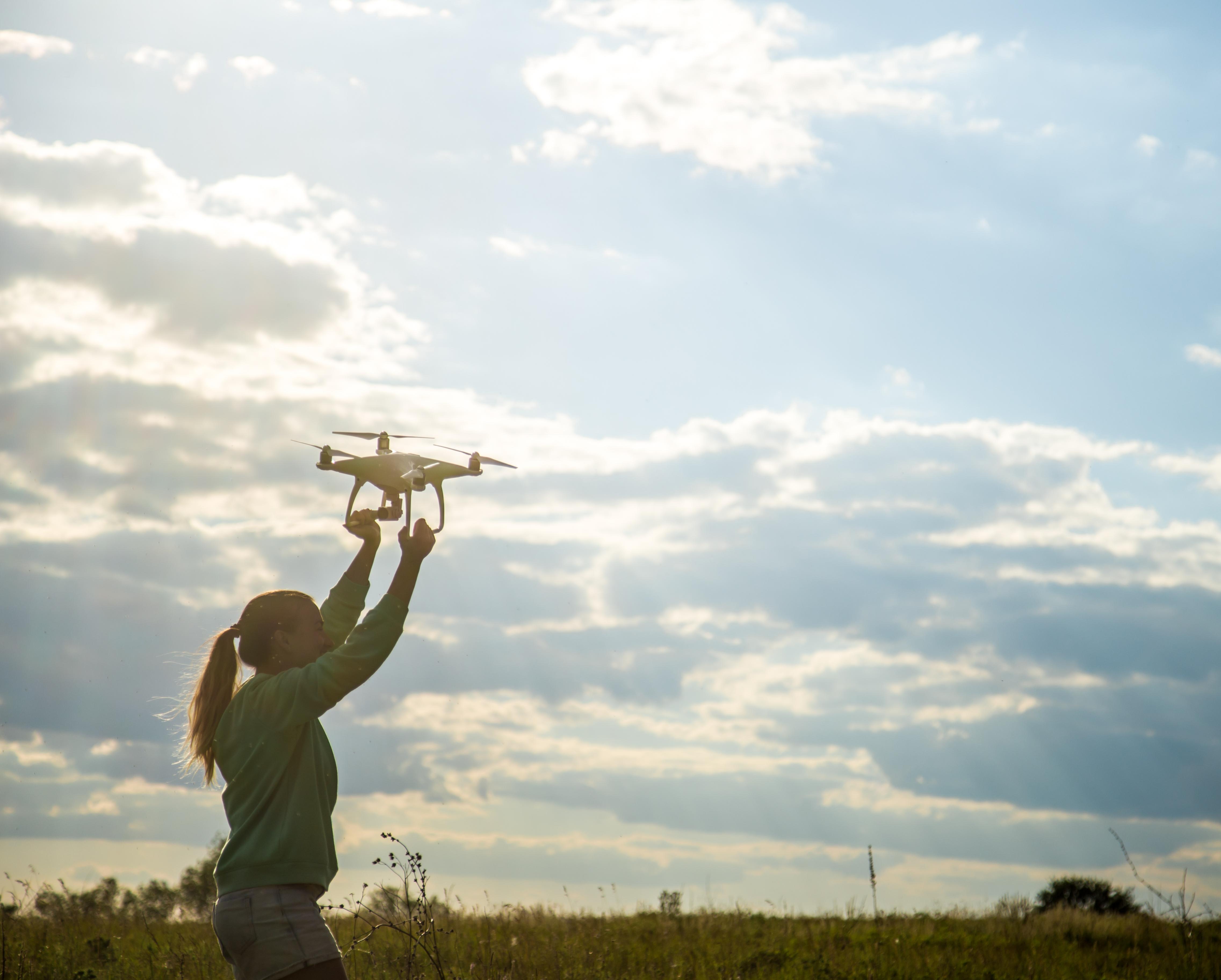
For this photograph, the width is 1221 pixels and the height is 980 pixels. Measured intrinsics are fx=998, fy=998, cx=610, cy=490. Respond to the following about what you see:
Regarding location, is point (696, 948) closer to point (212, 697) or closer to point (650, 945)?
point (650, 945)

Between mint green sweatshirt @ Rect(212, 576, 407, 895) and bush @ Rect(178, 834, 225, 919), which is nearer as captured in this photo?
mint green sweatshirt @ Rect(212, 576, 407, 895)

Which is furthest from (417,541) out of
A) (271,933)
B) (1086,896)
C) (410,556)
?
(1086,896)

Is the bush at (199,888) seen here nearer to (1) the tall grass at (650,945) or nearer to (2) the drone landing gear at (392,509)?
(1) the tall grass at (650,945)

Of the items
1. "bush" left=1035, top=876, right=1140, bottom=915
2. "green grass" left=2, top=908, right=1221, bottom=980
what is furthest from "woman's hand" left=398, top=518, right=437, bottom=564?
"bush" left=1035, top=876, right=1140, bottom=915

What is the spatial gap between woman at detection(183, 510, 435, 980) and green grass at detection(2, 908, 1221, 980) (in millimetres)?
4289

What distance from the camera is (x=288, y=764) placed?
434 centimetres

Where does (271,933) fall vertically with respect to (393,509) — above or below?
below

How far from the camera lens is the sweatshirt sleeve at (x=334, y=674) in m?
4.07

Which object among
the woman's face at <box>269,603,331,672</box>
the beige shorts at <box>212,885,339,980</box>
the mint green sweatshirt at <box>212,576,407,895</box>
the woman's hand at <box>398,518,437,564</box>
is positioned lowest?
the beige shorts at <box>212,885,339,980</box>

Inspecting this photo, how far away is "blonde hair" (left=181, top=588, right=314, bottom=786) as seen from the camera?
15.1 feet

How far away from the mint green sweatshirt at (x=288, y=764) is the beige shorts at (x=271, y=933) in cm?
6

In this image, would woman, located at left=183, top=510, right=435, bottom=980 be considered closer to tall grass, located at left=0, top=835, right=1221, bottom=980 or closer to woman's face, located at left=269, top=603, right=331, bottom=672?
woman's face, located at left=269, top=603, right=331, bottom=672

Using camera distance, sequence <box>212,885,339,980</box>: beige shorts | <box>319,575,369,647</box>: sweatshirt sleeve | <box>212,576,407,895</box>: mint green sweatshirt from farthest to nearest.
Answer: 1. <box>319,575,369,647</box>: sweatshirt sleeve
2. <box>212,576,407,895</box>: mint green sweatshirt
3. <box>212,885,339,980</box>: beige shorts

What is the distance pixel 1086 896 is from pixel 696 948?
11.0 m
